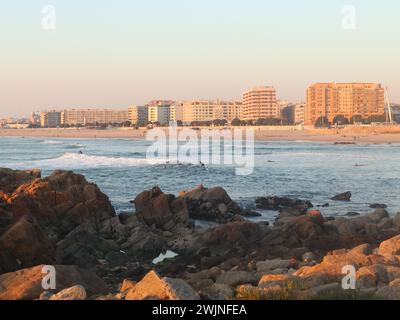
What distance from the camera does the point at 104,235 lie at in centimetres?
1695

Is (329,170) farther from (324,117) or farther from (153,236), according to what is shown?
(324,117)

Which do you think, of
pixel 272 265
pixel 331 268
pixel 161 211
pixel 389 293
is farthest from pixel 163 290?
pixel 161 211

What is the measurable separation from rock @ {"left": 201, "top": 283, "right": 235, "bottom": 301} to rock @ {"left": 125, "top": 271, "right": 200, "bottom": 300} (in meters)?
0.45

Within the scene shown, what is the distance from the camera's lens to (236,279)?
402 inches

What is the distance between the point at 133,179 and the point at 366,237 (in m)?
21.7

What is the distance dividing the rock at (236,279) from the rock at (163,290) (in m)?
2.26

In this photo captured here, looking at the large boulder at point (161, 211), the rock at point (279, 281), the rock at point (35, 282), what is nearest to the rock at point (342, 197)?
the large boulder at point (161, 211)

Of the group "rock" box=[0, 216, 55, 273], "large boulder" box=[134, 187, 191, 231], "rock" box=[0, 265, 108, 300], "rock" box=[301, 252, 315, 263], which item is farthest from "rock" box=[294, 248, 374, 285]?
"large boulder" box=[134, 187, 191, 231]

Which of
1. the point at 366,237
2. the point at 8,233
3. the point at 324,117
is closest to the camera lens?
the point at 8,233

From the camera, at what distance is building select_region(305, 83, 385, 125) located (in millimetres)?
181875

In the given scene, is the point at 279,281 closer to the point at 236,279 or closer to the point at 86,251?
the point at 236,279
